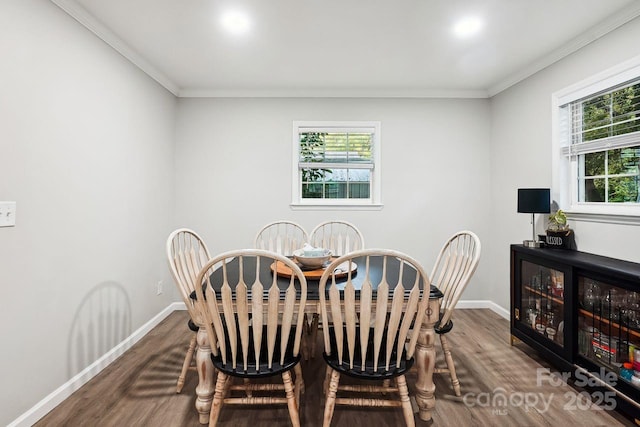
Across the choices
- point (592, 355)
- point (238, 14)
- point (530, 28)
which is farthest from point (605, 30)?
point (238, 14)

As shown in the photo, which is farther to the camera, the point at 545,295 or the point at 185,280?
the point at 545,295

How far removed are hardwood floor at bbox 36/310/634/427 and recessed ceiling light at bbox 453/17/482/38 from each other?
2527mm

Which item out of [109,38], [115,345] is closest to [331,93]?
[109,38]

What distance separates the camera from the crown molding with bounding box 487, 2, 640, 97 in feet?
7.03

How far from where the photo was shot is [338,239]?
9.93ft

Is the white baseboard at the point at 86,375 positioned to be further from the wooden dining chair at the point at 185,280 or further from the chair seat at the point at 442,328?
the chair seat at the point at 442,328

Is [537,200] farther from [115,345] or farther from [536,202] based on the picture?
[115,345]

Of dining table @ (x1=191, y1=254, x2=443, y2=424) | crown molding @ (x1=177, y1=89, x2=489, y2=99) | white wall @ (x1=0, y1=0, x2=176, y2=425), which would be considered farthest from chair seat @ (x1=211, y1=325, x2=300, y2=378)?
crown molding @ (x1=177, y1=89, x2=489, y2=99)

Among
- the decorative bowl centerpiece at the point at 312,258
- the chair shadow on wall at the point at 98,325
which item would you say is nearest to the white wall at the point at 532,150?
the decorative bowl centerpiece at the point at 312,258

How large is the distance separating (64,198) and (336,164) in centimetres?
259

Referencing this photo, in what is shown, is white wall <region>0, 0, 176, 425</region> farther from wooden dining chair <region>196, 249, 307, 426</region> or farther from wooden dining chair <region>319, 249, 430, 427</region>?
wooden dining chair <region>319, 249, 430, 427</region>

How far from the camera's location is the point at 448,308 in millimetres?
1995

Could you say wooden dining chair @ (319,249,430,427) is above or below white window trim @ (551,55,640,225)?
below

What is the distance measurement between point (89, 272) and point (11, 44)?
1.45 meters
